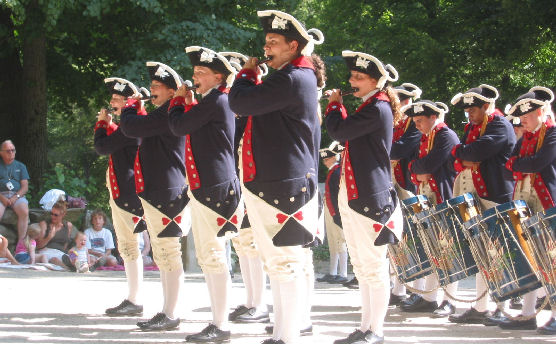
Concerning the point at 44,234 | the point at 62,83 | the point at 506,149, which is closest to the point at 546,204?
the point at 506,149

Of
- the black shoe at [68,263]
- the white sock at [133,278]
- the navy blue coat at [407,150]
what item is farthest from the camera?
the black shoe at [68,263]

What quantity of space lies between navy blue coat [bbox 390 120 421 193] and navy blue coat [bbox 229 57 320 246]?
3167 mm

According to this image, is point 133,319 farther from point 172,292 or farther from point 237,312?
point 237,312

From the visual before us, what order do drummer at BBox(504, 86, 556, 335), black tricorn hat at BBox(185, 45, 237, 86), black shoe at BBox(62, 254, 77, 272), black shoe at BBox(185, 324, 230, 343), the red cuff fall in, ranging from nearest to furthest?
the red cuff < black shoe at BBox(185, 324, 230, 343) < black tricorn hat at BBox(185, 45, 237, 86) < drummer at BBox(504, 86, 556, 335) < black shoe at BBox(62, 254, 77, 272)

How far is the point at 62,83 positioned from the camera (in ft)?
57.8

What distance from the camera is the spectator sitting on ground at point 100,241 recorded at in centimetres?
1251

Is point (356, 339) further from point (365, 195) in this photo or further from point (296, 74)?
point (296, 74)

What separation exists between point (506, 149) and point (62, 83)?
1167 cm

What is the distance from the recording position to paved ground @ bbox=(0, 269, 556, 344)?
6.61 meters

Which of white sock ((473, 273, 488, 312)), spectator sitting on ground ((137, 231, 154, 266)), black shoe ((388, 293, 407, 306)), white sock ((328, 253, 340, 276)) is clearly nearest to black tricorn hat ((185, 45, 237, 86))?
white sock ((473, 273, 488, 312))

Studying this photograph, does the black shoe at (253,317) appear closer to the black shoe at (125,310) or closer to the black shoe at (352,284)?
the black shoe at (125,310)

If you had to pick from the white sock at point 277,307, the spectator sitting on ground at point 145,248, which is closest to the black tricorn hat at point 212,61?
the white sock at point 277,307

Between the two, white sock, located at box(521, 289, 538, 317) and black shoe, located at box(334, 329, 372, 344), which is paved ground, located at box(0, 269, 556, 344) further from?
black shoe, located at box(334, 329, 372, 344)

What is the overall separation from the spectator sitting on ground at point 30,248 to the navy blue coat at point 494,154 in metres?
6.59
